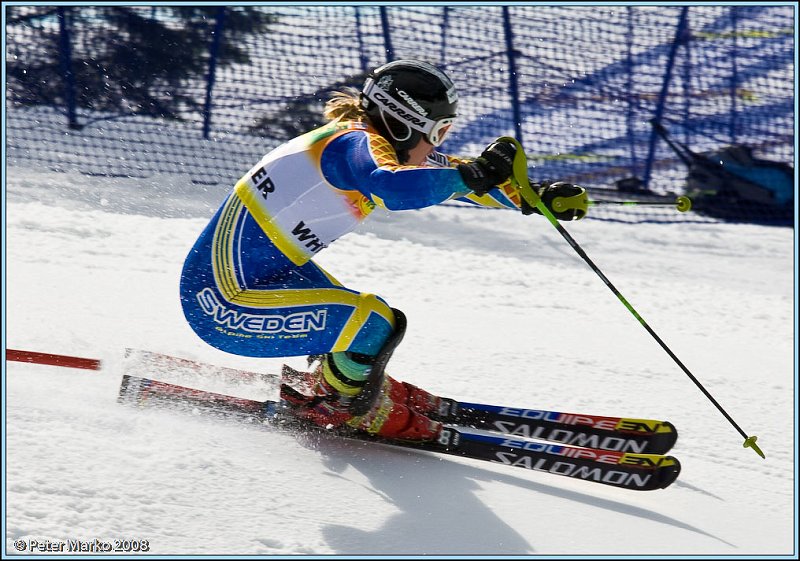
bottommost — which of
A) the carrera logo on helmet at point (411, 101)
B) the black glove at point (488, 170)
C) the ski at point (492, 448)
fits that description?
the ski at point (492, 448)

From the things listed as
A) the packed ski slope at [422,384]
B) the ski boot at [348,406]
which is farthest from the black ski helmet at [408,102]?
the packed ski slope at [422,384]

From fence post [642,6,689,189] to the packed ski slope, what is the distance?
1.45 m

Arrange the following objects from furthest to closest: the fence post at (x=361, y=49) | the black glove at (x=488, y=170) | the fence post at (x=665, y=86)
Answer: the fence post at (x=665, y=86) → the fence post at (x=361, y=49) → the black glove at (x=488, y=170)

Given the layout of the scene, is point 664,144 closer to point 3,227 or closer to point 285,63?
point 285,63

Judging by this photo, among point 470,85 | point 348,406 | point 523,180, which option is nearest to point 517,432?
point 348,406

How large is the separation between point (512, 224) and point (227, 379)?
13.3ft

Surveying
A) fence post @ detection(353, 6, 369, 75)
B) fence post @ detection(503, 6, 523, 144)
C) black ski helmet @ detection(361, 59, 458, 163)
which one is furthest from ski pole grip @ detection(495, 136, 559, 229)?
fence post @ detection(353, 6, 369, 75)

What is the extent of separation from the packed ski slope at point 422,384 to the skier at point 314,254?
0.24 metres

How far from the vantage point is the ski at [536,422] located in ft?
11.0

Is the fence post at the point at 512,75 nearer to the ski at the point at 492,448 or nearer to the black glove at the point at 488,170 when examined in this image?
the ski at the point at 492,448

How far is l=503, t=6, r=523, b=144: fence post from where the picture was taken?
8414 mm

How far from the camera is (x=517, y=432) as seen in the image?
345 cm

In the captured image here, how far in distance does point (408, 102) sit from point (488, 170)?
53 centimetres

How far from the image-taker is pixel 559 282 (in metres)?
5.71
